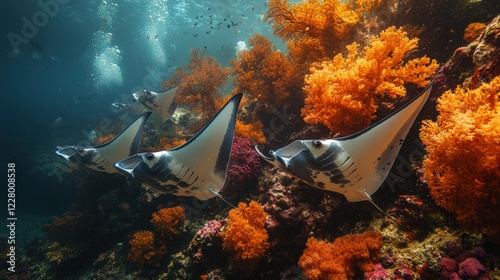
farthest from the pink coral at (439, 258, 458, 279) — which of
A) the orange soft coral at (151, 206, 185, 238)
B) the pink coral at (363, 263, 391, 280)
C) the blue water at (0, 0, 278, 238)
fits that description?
the blue water at (0, 0, 278, 238)

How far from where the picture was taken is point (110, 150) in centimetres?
455

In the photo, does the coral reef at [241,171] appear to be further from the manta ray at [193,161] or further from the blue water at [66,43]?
the blue water at [66,43]

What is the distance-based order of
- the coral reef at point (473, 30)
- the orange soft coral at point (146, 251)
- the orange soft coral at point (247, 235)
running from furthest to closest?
the orange soft coral at point (146, 251), the coral reef at point (473, 30), the orange soft coral at point (247, 235)

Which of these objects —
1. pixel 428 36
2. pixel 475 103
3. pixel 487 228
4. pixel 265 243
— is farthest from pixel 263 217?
pixel 428 36

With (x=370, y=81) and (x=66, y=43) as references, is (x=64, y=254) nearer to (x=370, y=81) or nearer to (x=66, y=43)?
(x=370, y=81)

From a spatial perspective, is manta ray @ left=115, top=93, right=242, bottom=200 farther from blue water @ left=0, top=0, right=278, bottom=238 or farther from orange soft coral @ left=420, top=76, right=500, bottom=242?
blue water @ left=0, top=0, right=278, bottom=238

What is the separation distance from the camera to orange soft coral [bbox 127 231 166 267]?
6.52 m

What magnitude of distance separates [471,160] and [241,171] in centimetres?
412

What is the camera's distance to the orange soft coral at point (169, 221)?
638 cm

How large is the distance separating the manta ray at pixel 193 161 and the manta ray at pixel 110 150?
5.09 ft

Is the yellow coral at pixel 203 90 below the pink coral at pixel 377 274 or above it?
above

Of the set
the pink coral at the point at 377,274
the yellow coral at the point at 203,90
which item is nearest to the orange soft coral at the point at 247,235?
the pink coral at the point at 377,274

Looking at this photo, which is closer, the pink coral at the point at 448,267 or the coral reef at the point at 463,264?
the coral reef at the point at 463,264

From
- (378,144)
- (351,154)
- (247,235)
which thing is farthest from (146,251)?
(378,144)
